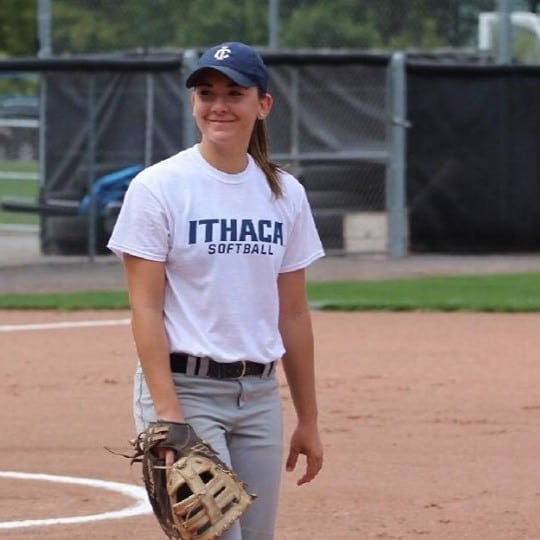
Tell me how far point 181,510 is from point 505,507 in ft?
9.46

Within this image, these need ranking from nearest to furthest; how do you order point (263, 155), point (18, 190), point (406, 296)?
point (263, 155), point (406, 296), point (18, 190)

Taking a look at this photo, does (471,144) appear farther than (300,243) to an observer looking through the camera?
Yes

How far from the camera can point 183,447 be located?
13.0ft

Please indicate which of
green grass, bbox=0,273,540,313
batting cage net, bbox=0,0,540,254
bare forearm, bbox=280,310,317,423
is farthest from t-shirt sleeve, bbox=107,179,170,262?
batting cage net, bbox=0,0,540,254

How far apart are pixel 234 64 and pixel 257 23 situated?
1577 centimetres

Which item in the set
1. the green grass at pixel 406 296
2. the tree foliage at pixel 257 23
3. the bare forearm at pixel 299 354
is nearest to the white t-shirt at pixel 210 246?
the bare forearm at pixel 299 354

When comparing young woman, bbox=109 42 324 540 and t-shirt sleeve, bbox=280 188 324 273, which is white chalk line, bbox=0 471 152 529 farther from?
t-shirt sleeve, bbox=280 188 324 273

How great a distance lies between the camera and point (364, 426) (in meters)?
8.39

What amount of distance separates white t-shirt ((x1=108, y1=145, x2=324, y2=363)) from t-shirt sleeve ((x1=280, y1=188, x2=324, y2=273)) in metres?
0.08

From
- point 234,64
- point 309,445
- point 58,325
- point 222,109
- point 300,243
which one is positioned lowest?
point 58,325

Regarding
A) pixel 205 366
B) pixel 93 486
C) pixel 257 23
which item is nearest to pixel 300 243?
pixel 205 366

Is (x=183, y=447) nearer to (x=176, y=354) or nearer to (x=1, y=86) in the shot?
(x=176, y=354)

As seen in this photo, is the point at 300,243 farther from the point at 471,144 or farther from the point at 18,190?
the point at 18,190

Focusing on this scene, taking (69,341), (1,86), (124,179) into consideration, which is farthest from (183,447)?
(1,86)
